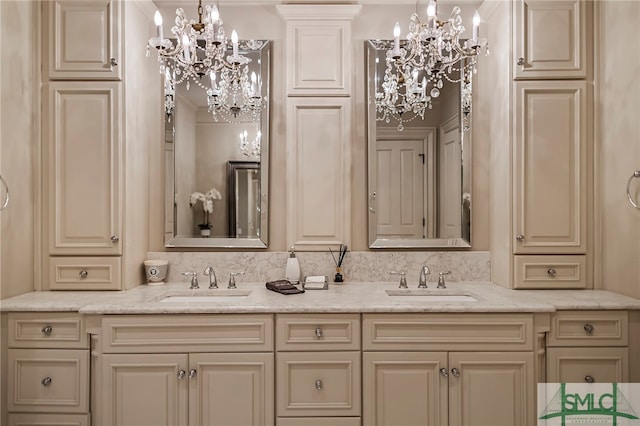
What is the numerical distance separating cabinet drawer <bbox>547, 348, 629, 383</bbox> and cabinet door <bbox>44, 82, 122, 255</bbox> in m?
2.56

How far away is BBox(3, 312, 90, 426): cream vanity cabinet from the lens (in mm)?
2082

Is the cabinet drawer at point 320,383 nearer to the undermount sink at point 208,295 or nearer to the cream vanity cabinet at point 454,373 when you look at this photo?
the cream vanity cabinet at point 454,373

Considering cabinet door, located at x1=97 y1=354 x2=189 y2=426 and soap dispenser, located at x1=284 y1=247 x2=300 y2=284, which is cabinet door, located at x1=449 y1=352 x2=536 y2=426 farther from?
cabinet door, located at x1=97 y1=354 x2=189 y2=426

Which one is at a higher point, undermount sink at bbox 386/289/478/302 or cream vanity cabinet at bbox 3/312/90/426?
undermount sink at bbox 386/289/478/302

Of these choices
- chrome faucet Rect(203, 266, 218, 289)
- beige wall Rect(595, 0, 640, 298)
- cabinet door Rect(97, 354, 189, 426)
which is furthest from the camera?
chrome faucet Rect(203, 266, 218, 289)

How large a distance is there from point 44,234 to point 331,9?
7.50 ft

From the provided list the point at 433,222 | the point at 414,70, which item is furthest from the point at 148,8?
the point at 433,222

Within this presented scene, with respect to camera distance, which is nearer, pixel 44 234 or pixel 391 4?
pixel 44 234

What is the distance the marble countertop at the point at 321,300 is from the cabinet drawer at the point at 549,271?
0.05m

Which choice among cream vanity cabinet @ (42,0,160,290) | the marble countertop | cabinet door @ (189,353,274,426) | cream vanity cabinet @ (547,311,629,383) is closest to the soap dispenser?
the marble countertop

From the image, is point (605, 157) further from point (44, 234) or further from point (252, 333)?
point (44, 234)

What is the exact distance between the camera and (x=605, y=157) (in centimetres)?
239

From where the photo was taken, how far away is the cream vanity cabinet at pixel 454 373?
6.68 feet

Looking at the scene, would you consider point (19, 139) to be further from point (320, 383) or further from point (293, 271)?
point (320, 383)
